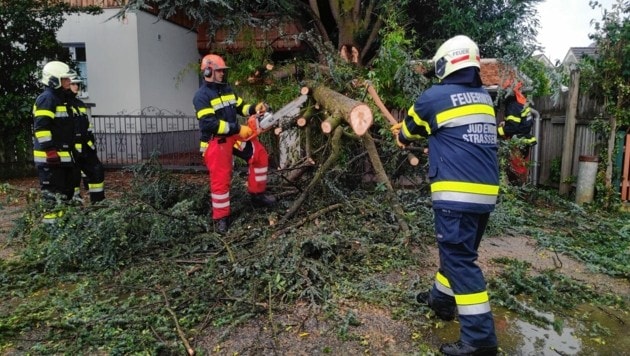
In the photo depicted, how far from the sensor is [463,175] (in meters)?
2.70

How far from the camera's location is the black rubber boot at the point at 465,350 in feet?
8.29

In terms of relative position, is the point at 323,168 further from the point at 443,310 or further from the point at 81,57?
the point at 81,57

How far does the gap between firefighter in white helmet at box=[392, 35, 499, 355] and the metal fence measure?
8.40 m

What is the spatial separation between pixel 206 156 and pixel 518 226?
379 cm

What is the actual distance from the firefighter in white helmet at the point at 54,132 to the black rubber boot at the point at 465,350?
4513 millimetres

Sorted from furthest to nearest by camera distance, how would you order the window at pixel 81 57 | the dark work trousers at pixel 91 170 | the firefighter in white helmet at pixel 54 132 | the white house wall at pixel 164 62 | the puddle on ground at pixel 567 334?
the window at pixel 81 57
the white house wall at pixel 164 62
the dark work trousers at pixel 91 170
the firefighter in white helmet at pixel 54 132
the puddle on ground at pixel 567 334

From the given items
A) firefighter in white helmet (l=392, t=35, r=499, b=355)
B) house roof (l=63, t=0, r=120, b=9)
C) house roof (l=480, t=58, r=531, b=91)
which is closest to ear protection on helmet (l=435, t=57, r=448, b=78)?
firefighter in white helmet (l=392, t=35, r=499, b=355)

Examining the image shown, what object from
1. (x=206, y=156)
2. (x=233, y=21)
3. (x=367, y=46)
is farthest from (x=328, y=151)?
(x=367, y=46)

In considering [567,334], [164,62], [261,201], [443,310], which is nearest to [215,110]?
[261,201]

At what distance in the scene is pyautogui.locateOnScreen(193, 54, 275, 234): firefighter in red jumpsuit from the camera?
4.67 m

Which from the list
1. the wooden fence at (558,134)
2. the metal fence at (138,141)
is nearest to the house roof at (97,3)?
the metal fence at (138,141)

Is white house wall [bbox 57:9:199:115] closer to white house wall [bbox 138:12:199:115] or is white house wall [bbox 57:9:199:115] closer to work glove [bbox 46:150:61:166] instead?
white house wall [bbox 138:12:199:115]

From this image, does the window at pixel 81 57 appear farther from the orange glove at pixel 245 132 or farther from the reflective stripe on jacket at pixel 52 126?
the orange glove at pixel 245 132

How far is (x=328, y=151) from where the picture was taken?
554cm
